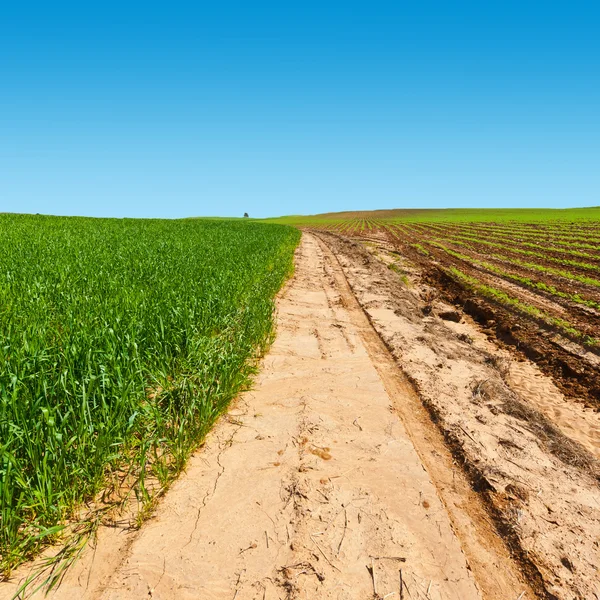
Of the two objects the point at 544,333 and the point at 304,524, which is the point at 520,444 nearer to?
the point at 304,524

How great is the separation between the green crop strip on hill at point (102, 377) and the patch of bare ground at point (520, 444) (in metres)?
2.66

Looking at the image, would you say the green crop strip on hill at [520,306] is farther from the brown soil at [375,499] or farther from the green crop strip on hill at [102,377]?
the green crop strip on hill at [102,377]

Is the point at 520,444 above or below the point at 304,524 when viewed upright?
below

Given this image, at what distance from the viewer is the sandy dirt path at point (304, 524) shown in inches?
102

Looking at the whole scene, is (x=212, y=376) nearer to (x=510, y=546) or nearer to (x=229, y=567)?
(x=229, y=567)

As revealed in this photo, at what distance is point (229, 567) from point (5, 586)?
1.33m

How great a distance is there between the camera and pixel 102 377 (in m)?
3.49

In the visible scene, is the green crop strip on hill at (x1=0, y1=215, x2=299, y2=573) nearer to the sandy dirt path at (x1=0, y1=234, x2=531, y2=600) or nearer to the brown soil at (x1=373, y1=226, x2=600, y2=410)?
the sandy dirt path at (x1=0, y1=234, x2=531, y2=600)

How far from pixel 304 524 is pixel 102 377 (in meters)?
2.07

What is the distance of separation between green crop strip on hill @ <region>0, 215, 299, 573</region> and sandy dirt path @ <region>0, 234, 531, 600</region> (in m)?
0.35

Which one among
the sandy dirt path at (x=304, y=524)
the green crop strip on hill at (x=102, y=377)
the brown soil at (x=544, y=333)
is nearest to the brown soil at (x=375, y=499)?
the sandy dirt path at (x=304, y=524)

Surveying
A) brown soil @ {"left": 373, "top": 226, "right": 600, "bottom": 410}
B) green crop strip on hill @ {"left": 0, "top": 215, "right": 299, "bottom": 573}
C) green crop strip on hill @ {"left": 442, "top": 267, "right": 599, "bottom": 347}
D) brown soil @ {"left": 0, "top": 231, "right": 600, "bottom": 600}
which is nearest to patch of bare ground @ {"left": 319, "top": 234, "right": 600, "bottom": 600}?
brown soil @ {"left": 0, "top": 231, "right": 600, "bottom": 600}

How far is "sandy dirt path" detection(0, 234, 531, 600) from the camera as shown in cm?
259

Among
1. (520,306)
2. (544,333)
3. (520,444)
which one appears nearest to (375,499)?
(520,444)
